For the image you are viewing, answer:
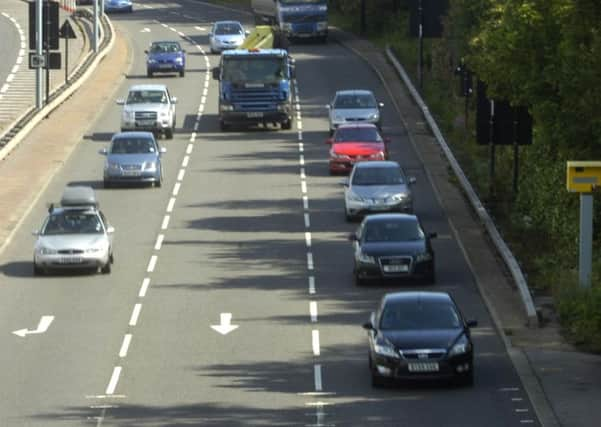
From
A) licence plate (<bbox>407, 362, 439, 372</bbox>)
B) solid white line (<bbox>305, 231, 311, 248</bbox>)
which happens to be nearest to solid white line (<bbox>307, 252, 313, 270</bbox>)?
solid white line (<bbox>305, 231, 311, 248</bbox>)

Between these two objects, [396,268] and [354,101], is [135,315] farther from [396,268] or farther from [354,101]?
[354,101]

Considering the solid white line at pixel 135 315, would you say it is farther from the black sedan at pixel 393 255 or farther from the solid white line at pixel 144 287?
the black sedan at pixel 393 255

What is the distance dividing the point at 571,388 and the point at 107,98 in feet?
146

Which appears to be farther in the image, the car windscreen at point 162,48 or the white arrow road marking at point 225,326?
the car windscreen at point 162,48

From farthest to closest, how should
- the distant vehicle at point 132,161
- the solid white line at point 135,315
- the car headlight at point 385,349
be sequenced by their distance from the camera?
1. the distant vehicle at point 132,161
2. the solid white line at point 135,315
3. the car headlight at point 385,349

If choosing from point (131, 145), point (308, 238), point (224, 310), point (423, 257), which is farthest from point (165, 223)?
point (224, 310)

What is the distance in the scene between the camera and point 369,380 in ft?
97.3

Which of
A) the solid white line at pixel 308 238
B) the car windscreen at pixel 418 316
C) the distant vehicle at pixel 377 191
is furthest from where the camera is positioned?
the distant vehicle at pixel 377 191

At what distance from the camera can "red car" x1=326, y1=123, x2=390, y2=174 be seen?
174ft

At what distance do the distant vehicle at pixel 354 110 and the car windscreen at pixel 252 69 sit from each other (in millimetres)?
2121

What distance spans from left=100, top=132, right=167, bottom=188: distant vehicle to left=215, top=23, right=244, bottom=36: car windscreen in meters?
37.4

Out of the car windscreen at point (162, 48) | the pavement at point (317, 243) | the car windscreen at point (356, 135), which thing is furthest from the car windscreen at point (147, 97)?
the car windscreen at point (162, 48)

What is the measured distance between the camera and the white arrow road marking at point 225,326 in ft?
113

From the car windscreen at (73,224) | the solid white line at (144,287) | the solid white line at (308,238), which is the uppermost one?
the car windscreen at (73,224)
